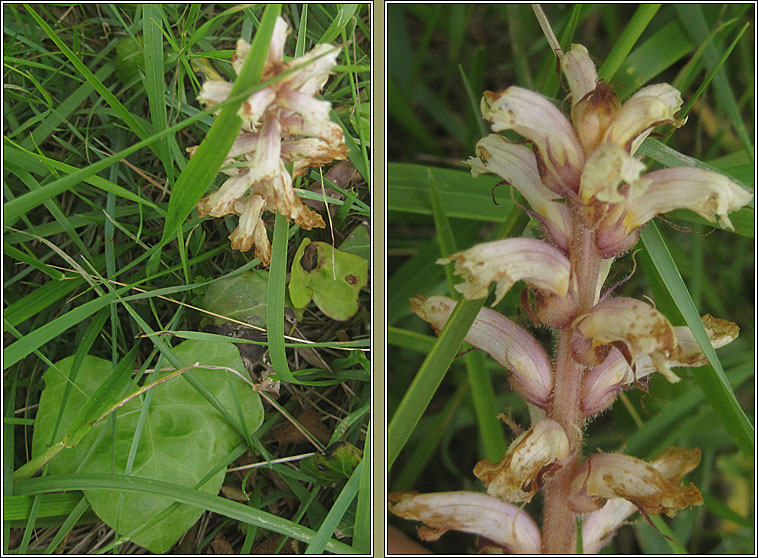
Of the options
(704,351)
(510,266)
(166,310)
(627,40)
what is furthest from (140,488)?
(627,40)

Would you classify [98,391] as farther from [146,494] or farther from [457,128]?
[457,128]

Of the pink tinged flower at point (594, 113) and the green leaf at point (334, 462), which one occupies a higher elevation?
the pink tinged flower at point (594, 113)

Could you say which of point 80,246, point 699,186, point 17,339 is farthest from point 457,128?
point 17,339

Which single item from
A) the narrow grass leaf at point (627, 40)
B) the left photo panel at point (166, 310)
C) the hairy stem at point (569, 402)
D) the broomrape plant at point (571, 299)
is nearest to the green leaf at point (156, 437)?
the left photo panel at point (166, 310)

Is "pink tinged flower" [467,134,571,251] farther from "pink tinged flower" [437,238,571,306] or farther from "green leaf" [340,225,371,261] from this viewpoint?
"green leaf" [340,225,371,261]

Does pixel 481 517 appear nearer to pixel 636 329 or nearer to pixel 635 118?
pixel 636 329

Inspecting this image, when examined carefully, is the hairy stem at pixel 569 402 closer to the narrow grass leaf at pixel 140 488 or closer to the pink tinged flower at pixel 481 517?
the pink tinged flower at pixel 481 517

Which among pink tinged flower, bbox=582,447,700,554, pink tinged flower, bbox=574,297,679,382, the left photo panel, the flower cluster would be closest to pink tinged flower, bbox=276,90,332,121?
the flower cluster
